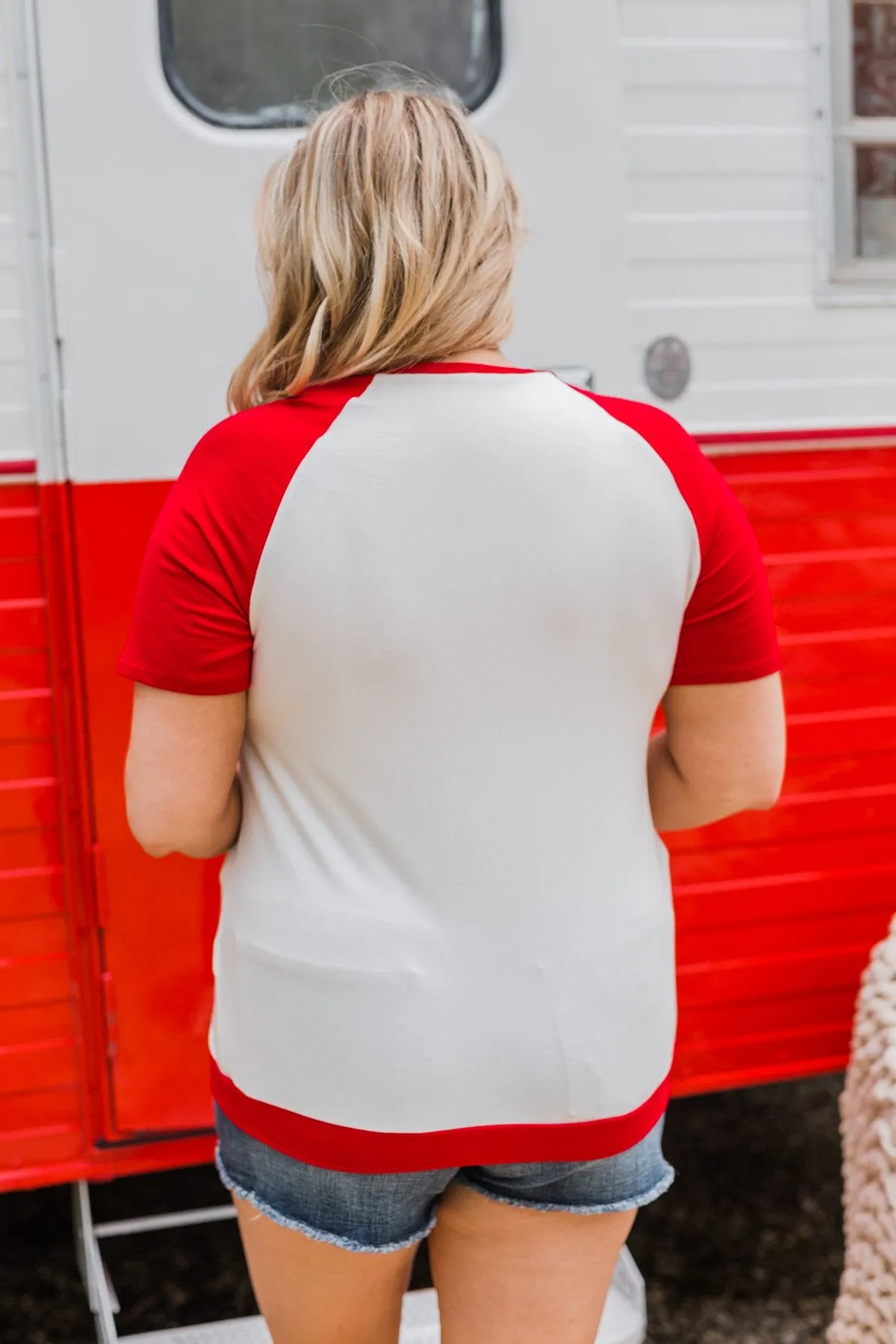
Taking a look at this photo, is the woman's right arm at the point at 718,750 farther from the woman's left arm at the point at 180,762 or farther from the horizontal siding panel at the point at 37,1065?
the horizontal siding panel at the point at 37,1065

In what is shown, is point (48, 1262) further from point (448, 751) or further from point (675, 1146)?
point (448, 751)

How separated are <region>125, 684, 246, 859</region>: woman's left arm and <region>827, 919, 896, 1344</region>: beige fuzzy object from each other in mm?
→ 1301

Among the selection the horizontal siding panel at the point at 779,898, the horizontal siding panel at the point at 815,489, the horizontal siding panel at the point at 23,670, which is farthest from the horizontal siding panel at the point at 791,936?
the horizontal siding panel at the point at 23,670

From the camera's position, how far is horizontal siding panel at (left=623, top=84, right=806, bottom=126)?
6.92 feet

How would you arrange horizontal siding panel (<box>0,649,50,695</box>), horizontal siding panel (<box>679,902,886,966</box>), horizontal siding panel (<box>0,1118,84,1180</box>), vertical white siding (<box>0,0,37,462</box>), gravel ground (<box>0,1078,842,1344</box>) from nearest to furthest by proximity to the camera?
vertical white siding (<box>0,0,37,462</box>), horizontal siding panel (<box>0,649,50,695</box>), horizontal siding panel (<box>0,1118,84,1180</box>), horizontal siding panel (<box>679,902,886,966</box>), gravel ground (<box>0,1078,842,1344</box>)

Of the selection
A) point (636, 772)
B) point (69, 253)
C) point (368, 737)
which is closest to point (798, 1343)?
point (636, 772)

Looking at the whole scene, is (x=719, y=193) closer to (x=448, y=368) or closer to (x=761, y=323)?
(x=761, y=323)

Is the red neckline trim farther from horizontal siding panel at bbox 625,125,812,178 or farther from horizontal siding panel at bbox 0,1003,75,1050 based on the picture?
horizontal siding panel at bbox 0,1003,75,1050

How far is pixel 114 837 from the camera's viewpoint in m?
2.08

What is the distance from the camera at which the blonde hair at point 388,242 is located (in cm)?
120

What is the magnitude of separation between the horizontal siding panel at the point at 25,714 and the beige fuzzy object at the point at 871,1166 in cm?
140

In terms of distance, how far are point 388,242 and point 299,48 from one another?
0.97 meters

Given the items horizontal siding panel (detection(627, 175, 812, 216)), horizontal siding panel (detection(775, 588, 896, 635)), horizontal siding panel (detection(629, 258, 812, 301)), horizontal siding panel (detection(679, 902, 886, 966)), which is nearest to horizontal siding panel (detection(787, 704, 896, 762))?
horizontal siding panel (detection(775, 588, 896, 635))

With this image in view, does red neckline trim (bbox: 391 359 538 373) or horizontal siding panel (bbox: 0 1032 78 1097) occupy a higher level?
red neckline trim (bbox: 391 359 538 373)
